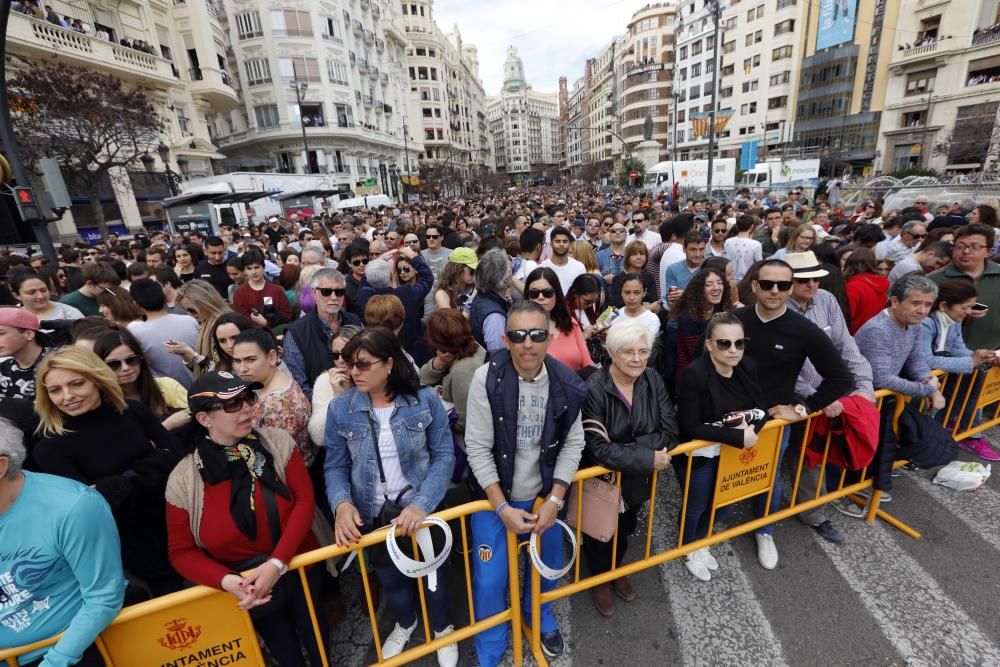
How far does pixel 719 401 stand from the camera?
9.48 ft

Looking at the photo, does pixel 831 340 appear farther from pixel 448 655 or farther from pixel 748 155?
pixel 748 155

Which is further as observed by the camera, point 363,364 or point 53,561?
point 363,364

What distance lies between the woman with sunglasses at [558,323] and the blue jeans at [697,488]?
3.36 ft

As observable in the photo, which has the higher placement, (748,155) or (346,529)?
(748,155)

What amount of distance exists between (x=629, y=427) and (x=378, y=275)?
351 cm

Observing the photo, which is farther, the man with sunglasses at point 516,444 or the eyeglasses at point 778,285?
the eyeglasses at point 778,285

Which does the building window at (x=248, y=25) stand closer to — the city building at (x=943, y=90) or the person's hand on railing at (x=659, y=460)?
the person's hand on railing at (x=659, y=460)

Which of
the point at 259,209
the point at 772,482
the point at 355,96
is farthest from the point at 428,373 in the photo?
the point at 355,96

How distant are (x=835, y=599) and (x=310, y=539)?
11.3 ft

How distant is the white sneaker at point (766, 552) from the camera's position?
3.28 meters

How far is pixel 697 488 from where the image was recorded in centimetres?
309

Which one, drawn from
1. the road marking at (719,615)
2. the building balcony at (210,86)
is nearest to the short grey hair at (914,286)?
the road marking at (719,615)

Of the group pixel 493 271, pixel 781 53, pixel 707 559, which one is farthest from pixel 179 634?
pixel 781 53

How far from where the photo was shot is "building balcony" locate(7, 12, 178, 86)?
59.0ft
